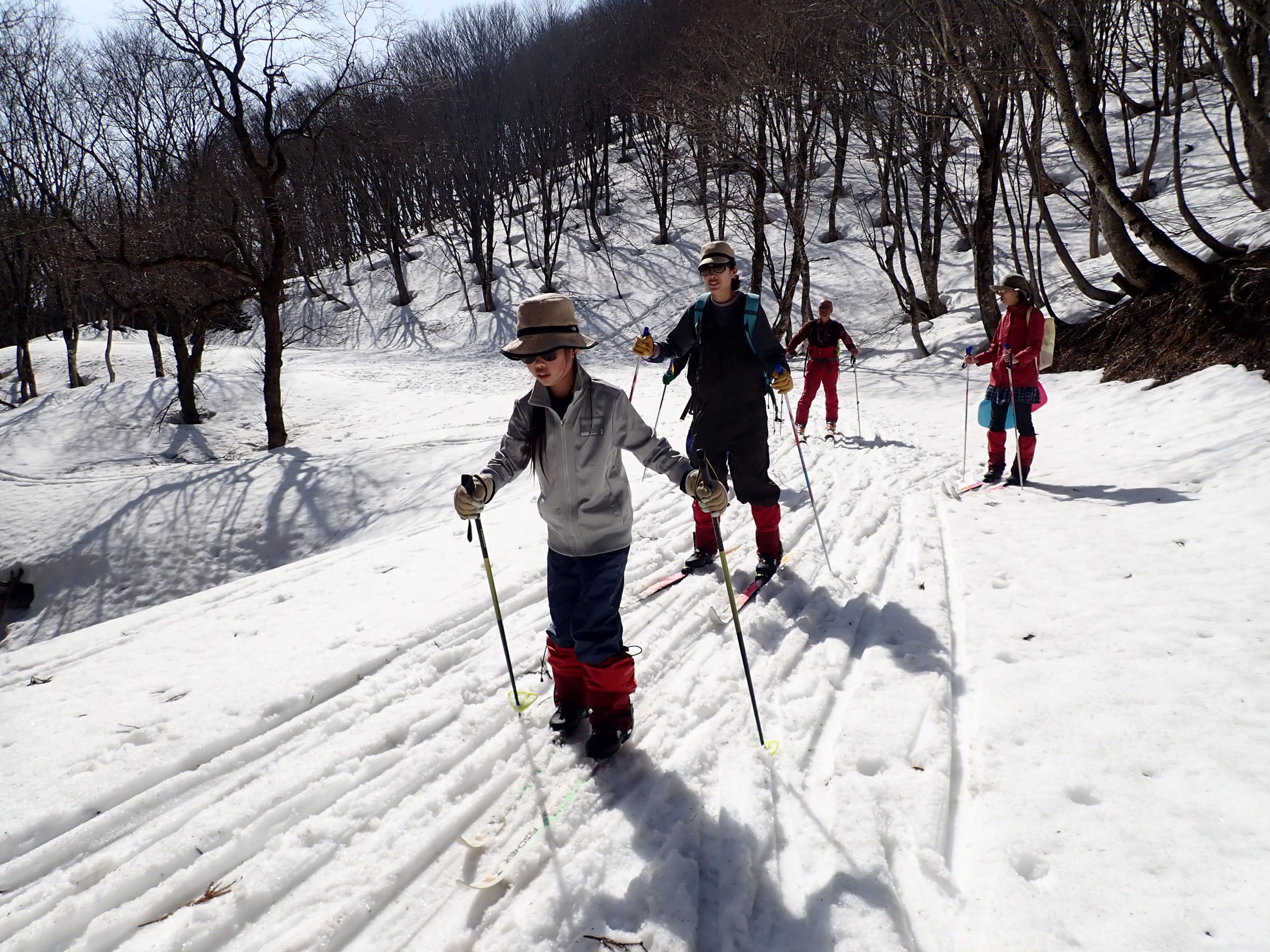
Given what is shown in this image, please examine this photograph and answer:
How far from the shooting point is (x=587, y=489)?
9.48 feet

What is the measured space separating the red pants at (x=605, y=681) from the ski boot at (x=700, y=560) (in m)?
1.86

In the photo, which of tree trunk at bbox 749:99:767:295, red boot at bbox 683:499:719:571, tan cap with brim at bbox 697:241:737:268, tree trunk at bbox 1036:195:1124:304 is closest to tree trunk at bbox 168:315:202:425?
tree trunk at bbox 749:99:767:295

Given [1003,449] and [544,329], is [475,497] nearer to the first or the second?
[544,329]

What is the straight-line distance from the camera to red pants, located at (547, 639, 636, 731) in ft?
9.57

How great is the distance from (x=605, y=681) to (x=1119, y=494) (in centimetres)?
532

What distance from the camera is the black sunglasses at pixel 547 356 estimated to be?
8.88 feet

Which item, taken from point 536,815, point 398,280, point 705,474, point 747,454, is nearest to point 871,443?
point 747,454

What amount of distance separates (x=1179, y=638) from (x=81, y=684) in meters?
6.20

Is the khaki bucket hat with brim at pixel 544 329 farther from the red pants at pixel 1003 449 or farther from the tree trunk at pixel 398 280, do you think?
the tree trunk at pixel 398 280

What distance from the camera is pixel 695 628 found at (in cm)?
404

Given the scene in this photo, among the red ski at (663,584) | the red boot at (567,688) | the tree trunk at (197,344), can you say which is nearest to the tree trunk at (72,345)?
the tree trunk at (197,344)

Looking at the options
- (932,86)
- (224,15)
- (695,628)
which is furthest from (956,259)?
(695,628)

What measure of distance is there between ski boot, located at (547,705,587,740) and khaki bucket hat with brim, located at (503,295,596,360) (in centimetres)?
169

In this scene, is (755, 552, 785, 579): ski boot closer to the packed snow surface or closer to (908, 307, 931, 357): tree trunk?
the packed snow surface
